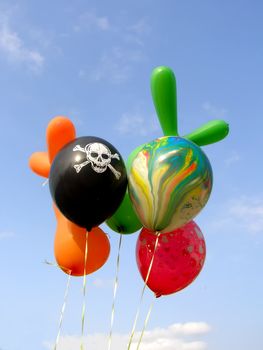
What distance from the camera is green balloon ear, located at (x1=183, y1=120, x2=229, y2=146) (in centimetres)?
551

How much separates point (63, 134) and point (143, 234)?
153 cm

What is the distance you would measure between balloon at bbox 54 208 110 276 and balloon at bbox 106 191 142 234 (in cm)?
36

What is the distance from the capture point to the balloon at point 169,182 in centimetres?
482

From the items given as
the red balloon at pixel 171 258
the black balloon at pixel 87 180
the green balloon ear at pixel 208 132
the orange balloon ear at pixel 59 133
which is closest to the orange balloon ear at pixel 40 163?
the orange balloon ear at pixel 59 133

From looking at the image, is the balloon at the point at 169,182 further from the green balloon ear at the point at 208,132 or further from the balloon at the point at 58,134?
the balloon at the point at 58,134

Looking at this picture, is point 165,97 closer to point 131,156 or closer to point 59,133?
point 131,156

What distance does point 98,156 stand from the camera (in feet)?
15.8

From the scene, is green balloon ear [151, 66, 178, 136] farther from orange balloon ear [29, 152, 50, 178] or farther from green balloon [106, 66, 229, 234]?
orange balloon ear [29, 152, 50, 178]

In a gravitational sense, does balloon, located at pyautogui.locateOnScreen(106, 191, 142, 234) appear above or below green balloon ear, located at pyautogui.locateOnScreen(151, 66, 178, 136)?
below

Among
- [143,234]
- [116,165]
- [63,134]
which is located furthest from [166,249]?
[63,134]

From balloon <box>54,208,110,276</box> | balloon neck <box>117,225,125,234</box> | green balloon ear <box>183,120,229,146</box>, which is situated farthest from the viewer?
balloon neck <box>117,225,125,234</box>

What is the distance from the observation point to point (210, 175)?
5.08 meters

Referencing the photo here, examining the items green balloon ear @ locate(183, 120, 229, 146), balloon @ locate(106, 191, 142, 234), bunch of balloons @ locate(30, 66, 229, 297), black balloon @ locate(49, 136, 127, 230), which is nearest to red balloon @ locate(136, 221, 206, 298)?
bunch of balloons @ locate(30, 66, 229, 297)

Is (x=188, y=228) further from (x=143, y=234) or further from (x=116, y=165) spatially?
(x=116, y=165)
